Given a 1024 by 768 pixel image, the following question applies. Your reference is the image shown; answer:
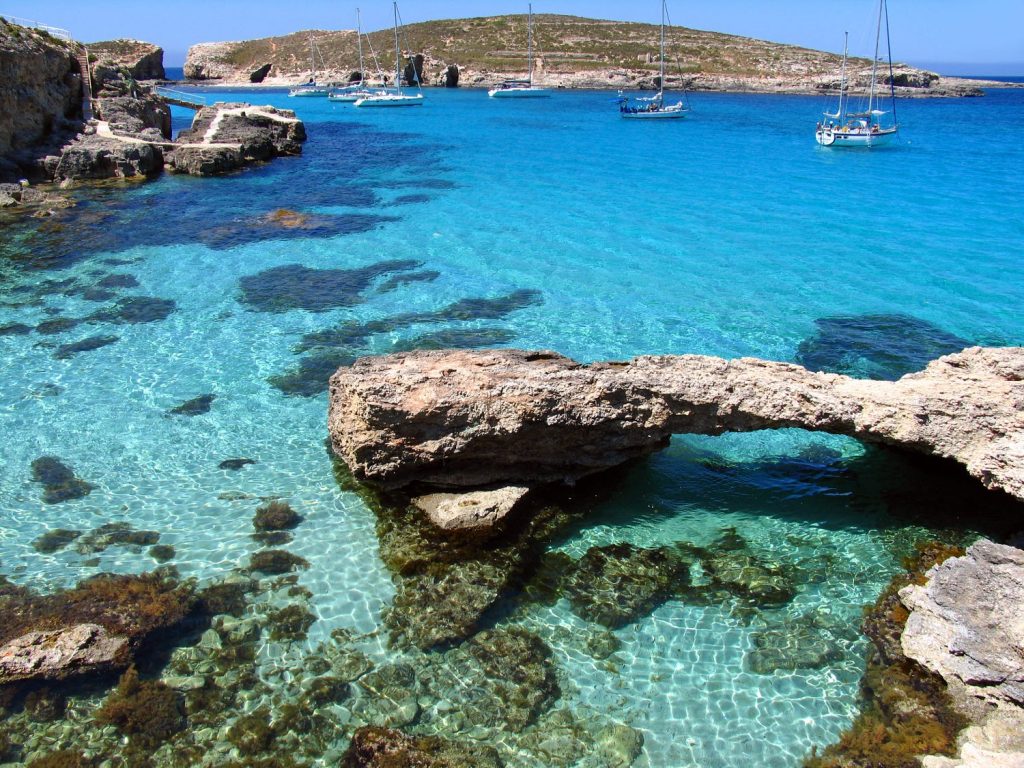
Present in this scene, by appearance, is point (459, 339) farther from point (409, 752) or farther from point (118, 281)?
point (118, 281)

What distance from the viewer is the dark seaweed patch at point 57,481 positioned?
36.7 ft

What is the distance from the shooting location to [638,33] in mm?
139375

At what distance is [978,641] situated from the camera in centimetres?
739

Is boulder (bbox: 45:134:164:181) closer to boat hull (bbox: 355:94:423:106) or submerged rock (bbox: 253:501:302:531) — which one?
submerged rock (bbox: 253:501:302:531)

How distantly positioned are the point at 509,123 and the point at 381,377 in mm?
63126

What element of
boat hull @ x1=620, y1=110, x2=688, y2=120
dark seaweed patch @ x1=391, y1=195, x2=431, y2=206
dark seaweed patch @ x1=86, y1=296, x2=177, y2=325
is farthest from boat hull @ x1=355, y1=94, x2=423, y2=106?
dark seaweed patch @ x1=86, y1=296, x2=177, y2=325

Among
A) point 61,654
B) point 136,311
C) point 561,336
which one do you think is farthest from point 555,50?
point 61,654

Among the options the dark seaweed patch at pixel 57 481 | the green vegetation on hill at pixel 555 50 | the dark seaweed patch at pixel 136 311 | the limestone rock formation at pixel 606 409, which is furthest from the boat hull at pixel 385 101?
the limestone rock formation at pixel 606 409

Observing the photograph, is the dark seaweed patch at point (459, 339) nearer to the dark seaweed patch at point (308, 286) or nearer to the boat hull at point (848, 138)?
the dark seaweed patch at point (308, 286)

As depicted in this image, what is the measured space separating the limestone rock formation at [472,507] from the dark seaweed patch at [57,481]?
5.77m

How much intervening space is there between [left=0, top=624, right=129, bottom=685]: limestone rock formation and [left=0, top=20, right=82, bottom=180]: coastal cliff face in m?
33.8

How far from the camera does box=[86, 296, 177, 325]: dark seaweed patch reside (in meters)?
18.3

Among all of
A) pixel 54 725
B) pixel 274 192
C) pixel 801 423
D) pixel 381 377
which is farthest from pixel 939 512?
pixel 274 192

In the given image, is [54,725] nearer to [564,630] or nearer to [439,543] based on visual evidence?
[439,543]
